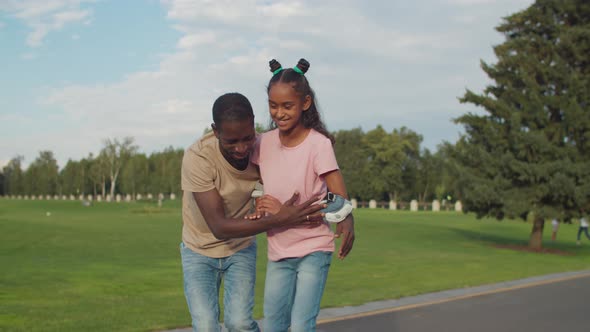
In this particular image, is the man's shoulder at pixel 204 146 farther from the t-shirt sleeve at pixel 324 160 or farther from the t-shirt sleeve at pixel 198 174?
the t-shirt sleeve at pixel 324 160

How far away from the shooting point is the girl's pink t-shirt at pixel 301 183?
3.85m

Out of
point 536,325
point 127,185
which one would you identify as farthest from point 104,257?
point 127,185

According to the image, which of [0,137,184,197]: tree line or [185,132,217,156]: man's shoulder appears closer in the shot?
[185,132,217,156]: man's shoulder

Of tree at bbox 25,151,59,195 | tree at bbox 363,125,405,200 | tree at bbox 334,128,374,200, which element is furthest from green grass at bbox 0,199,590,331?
tree at bbox 25,151,59,195

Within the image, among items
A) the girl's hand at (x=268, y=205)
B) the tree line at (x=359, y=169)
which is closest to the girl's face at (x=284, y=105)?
the girl's hand at (x=268, y=205)

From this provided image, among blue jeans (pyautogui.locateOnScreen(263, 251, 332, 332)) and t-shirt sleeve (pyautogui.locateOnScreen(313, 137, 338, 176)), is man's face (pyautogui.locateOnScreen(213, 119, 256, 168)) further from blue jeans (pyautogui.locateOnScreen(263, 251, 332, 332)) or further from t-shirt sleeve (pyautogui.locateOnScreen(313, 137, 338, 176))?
blue jeans (pyautogui.locateOnScreen(263, 251, 332, 332))

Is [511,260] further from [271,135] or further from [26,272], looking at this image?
[271,135]

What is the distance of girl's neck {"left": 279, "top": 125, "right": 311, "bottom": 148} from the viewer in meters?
3.98

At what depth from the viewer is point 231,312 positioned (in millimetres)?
4301

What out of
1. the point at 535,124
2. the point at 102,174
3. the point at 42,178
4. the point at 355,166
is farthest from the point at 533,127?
the point at 42,178

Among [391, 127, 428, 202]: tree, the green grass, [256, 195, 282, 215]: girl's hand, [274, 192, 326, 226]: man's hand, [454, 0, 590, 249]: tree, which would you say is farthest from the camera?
[391, 127, 428, 202]: tree

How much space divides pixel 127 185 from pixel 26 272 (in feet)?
328

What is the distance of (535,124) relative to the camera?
22.5 m

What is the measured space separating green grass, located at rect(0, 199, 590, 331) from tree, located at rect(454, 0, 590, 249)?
200cm
